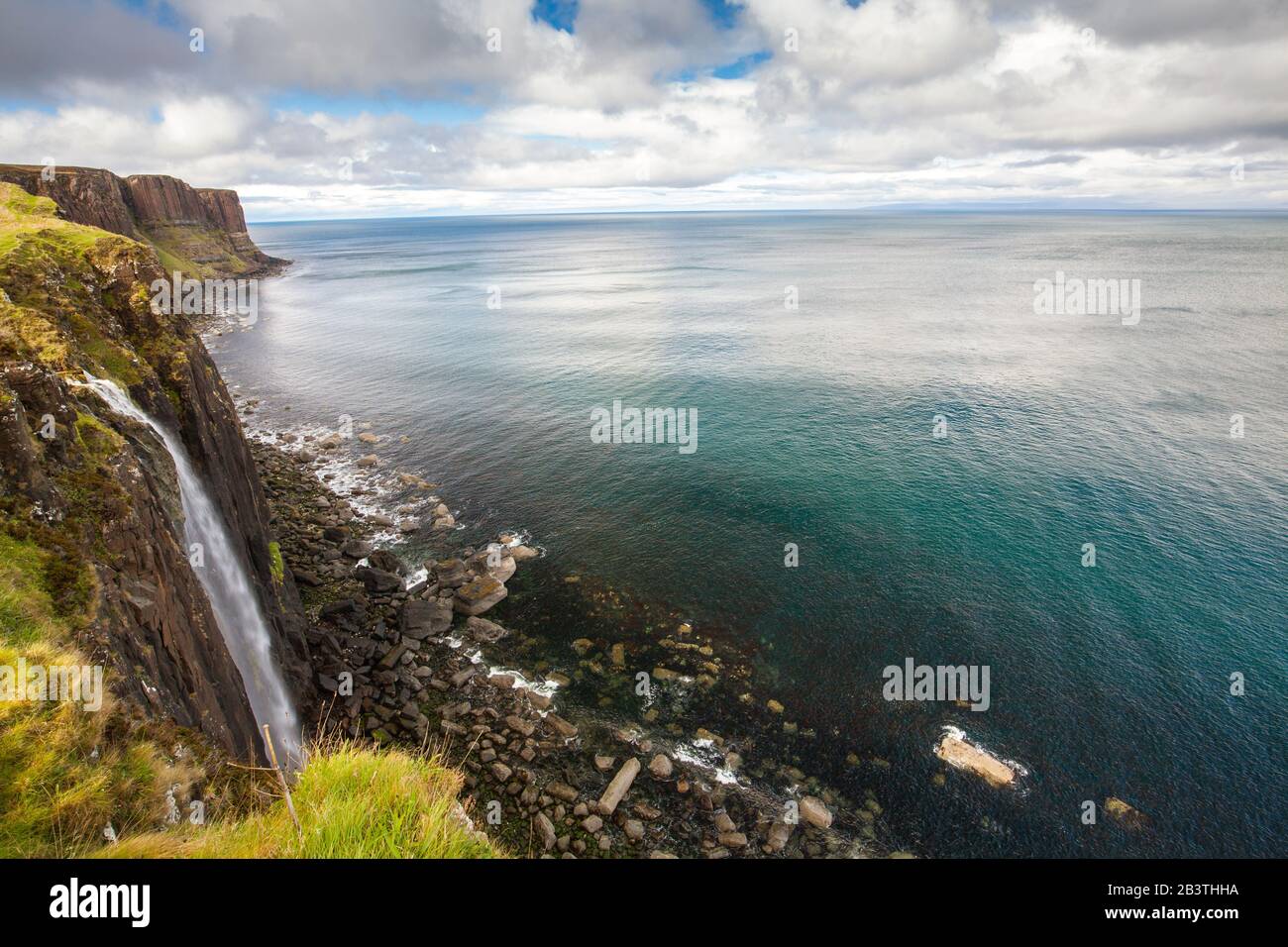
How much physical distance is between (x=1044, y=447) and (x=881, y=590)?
29.3 meters

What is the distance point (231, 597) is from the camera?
966 inches

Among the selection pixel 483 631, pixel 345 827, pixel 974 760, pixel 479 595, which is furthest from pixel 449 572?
pixel 345 827

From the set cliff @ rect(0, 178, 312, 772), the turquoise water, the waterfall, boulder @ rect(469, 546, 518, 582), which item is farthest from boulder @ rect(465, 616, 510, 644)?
the waterfall

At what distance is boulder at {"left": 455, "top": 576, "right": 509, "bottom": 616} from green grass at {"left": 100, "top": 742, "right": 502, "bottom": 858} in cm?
Answer: 2447

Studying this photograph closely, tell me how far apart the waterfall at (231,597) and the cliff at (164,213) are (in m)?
73.2

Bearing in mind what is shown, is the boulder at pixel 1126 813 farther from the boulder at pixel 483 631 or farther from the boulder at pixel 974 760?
the boulder at pixel 483 631

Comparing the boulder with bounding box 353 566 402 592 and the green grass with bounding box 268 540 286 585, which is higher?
the green grass with bounding box 268 540 286 585

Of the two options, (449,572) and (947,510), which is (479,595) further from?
(947,510)

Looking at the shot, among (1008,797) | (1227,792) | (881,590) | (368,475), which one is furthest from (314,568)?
(1227,792)

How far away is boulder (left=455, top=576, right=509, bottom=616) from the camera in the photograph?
1387 inches

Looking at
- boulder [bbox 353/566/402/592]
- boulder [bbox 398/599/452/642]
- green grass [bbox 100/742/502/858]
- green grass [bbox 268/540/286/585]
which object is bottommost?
boulder [bbox 398/599/452/642]

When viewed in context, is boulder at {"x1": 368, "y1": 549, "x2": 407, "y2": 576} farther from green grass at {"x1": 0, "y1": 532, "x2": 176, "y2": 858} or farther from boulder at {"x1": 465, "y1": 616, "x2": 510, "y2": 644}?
green grass at {"x1": 0, "y1": 532, "x2": 176, "y2": 858}

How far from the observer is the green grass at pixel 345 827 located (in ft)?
28.3

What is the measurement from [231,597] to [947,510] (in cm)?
4397
